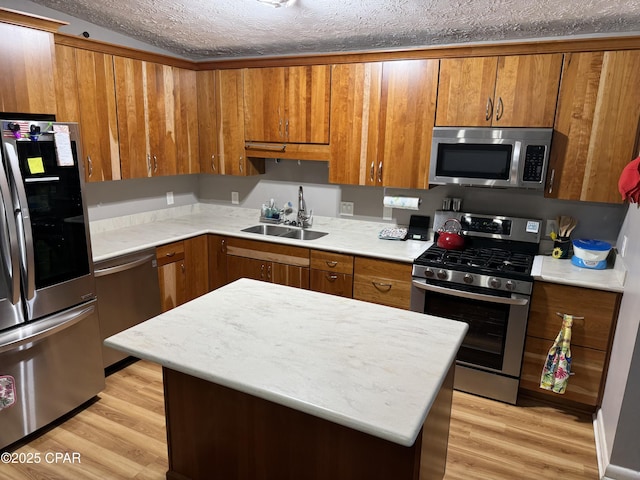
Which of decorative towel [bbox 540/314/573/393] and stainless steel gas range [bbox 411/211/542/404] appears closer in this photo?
decorative towel [bbox 540/314/573/393]

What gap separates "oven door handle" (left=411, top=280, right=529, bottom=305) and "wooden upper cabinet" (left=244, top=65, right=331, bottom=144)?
1.34m

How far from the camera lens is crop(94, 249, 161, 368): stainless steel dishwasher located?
2869 mm

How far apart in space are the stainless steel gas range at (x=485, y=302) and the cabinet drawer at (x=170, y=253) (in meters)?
1.81

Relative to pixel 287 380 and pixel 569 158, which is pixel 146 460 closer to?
pixel 287 380

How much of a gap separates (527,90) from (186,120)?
265 cm

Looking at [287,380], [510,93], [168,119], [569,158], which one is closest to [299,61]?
[168,119]

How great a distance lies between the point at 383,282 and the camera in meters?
3.06

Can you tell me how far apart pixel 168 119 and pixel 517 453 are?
3.38 m

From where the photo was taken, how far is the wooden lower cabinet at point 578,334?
2525 mm

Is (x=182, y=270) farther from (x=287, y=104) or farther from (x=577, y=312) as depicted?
(x=577, y=312)

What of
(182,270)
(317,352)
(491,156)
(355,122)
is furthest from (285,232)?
(317,352)

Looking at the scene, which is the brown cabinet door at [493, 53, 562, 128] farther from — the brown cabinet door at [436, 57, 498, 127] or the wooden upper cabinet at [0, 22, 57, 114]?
the wooden upper cabinet at [0, 22, 57, 114]

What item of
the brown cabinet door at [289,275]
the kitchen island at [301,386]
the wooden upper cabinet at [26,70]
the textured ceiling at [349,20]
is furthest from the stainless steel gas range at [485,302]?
the wooden upper cabinet at [26,70]

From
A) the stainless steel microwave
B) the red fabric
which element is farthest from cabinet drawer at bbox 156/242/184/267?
the red fabric
